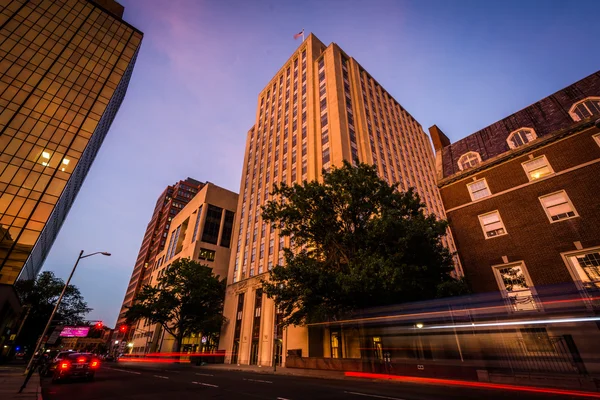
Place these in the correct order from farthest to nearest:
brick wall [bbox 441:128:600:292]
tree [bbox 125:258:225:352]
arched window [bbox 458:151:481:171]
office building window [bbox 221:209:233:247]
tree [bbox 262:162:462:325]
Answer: office building window [bbox 221:209:233:247] < tree [bbox 125:258:225:352] < arched window [bbox 458:151:481:171] < tree [bbox 262:162:462:325] < brick wall [bbox 441:128:600:292]

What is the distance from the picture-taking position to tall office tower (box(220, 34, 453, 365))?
3906cm

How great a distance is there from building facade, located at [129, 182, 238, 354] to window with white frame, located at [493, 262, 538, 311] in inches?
2261

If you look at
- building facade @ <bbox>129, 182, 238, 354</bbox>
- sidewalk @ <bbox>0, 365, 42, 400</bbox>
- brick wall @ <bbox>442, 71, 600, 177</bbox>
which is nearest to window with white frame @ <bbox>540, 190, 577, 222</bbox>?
brick wall @ <bbox>442, 71, 600, 177</bbox>

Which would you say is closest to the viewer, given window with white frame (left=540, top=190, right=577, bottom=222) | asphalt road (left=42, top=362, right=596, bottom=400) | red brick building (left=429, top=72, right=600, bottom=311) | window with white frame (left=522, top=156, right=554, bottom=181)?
asphalt road (left=42, top=362, right=596, bottom=400)

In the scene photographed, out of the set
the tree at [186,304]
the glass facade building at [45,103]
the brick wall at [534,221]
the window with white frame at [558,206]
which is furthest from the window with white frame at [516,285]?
the glass facade building at [45,103]

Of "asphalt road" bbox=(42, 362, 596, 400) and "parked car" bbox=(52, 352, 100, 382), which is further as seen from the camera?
"parked car" bbox=(52, 352, 100, 382)

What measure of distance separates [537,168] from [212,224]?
63567 mm

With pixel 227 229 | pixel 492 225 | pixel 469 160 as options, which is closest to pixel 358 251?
pixel 492 225

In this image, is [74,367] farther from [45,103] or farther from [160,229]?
[160,229]

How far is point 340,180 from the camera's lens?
21.9 m

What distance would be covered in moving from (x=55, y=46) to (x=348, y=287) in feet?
226

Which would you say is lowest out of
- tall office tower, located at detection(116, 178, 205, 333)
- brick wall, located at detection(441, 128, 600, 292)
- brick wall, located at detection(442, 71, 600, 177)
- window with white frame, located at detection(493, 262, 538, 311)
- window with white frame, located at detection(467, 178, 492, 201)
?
window with white frame, located at detection(493, 262, 538, 311)

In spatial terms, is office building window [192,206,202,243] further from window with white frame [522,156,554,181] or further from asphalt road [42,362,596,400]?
window with white frame [522,156,554,181]

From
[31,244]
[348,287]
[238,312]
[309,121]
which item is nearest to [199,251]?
[238,312]
